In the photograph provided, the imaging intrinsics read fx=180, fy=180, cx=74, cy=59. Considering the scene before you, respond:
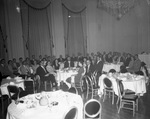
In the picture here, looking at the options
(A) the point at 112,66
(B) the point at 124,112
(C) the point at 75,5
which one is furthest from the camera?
(C) the point at 75,5

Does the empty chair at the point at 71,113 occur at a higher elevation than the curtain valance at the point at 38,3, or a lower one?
lower

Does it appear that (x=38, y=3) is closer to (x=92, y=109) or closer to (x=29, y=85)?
(x=29, y=85)

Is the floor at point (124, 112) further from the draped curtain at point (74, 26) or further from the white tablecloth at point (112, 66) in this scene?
the draped curtain at point (74, 26)

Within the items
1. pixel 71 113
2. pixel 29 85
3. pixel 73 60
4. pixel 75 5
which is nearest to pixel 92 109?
pixel 71 113

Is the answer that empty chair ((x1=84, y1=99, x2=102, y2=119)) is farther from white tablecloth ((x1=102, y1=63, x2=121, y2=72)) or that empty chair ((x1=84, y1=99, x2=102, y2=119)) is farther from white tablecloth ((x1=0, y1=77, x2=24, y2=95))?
white tablecloth ((x1=102, y1=63, x2=121, y2=72))

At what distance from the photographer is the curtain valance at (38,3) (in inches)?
411

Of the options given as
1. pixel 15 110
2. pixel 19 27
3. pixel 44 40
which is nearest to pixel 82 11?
pixel 44 40

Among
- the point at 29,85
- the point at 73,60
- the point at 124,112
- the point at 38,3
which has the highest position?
the point at 38,3

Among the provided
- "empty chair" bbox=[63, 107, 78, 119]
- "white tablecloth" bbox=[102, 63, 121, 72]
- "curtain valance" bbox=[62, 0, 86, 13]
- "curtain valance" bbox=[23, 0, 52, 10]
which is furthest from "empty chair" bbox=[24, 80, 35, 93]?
"curtain valance" bbox=[62, 0, 86, 13]

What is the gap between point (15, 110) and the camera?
3512 mm

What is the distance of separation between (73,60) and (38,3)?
404cm

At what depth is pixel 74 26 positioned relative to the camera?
41.7 ft

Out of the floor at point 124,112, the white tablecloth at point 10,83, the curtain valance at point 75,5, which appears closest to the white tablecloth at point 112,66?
the floor at point 124,112

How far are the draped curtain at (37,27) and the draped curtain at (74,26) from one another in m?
1.23
